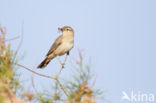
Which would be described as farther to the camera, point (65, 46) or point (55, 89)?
point (65, 46)

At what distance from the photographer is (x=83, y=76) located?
1062 millimetres

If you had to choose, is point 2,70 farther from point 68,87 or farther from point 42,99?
point 68,87

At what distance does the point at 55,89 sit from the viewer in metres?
1.13

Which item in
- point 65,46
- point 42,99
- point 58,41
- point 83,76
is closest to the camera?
point 42,99

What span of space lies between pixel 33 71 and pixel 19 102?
56cm

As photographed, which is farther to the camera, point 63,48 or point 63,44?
point 63,44

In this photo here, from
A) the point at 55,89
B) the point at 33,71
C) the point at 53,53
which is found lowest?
the point at 53,53

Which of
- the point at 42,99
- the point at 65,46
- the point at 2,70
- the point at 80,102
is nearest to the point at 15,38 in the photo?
the point at 2,70

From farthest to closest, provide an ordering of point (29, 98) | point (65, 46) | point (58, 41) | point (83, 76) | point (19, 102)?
point (58, 41) < point (65, 46) < point (83, 76) < point (29, 98) < point (19, 102)

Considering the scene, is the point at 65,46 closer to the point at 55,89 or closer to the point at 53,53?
the point at 53,53

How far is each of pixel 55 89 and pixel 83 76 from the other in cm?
17

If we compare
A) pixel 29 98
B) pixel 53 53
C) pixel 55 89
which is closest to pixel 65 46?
pixel 53 53

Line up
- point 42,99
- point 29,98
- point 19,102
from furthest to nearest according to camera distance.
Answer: point 42,99 < point 29,98 < point 19,102

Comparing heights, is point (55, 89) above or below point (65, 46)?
above
